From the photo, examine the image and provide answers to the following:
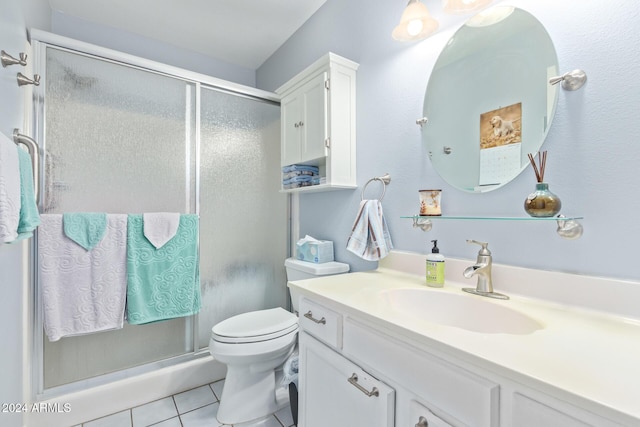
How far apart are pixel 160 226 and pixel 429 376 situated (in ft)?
5.28

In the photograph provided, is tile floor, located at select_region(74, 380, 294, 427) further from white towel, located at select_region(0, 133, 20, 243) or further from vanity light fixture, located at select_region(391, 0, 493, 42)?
vanity light fixture, located at select_region(391, 0, 493, 42)

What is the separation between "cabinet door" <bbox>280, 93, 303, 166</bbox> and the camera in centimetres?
182

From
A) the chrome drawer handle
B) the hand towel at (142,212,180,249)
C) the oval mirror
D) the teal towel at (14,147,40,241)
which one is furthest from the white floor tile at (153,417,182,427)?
the oval mirror

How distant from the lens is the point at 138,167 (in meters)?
1.73

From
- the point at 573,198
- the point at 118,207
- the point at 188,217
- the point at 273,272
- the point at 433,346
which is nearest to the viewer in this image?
the point at 433,346

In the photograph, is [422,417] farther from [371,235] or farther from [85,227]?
[85,227]

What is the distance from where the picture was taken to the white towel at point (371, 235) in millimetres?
1345

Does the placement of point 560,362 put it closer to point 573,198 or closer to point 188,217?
point 573,198

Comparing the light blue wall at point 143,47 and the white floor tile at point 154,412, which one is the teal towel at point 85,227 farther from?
the light blue wall at point 143,47

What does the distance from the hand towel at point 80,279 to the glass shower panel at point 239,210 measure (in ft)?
1.52

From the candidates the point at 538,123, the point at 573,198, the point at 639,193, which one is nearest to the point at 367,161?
the point at 538,123

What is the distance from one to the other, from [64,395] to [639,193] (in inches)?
98.7

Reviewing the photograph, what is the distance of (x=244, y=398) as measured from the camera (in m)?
1.50

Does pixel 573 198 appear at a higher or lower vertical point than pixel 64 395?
higher
